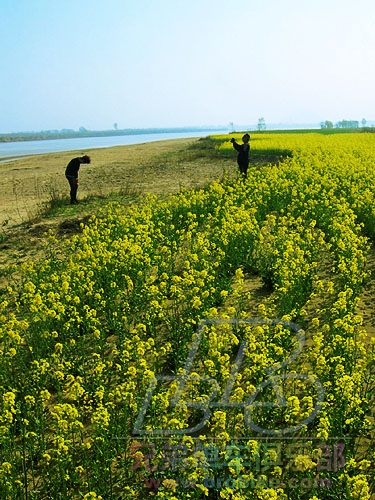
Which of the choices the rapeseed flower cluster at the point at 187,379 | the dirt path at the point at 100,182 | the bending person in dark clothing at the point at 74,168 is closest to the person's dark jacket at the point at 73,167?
the bending person in dark clothing at the point at 74,168

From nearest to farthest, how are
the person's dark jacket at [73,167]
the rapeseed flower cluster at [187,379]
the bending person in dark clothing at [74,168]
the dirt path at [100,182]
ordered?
the rapeseed flower cluster at [187,379] < the bending person in dark clothing at [74,168] < the person's dark jacket at [73,167] < the dirt path at [100,182]

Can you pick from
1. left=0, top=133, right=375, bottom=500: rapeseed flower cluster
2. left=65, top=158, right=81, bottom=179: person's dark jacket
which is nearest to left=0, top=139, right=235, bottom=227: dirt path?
left=65, top=158, right=81, bottom=179: person's dark jacket

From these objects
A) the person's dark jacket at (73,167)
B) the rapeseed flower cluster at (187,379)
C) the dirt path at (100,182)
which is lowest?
the rapeseed flower cluster at (187,379)

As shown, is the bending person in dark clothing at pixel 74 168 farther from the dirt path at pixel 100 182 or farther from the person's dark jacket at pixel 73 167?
the dirt path at pixel 100 182

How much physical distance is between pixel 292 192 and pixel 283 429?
33.2 feet

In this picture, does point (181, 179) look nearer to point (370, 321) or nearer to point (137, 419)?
point (370, 321)

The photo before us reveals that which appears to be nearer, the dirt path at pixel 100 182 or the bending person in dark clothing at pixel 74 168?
the bending person in dark clothing at pixel 74 168

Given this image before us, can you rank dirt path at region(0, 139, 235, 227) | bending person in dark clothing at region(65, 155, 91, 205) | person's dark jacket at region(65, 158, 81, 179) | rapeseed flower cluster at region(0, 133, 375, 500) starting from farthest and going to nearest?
dirt path at region(0, 139, 235, 227) < person's dark jacket at region(65, 158, 81, 179) < bending person in dark clothing at region(65, 155, 91, 205) < rapeseed flower cluster at region(0, 133, 375, 500)

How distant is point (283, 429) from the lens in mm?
4734

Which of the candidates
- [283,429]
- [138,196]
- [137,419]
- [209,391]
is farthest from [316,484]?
[138,196]

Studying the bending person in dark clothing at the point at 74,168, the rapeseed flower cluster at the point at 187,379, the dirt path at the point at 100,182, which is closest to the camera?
the rapeseed flower cluster at the point at 187,379

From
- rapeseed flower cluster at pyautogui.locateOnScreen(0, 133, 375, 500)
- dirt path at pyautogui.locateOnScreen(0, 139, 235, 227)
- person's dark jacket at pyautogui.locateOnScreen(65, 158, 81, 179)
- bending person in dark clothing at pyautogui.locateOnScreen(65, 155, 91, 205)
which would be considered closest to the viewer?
rapeseed flower cluster at pyautogui.locateOnScreen(0, 133, 375, 500)

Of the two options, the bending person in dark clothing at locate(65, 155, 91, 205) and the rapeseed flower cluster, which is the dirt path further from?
the rapeseed flower cluster

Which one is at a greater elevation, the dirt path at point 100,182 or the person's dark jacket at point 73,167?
the person's dark jacket at point 73,167
